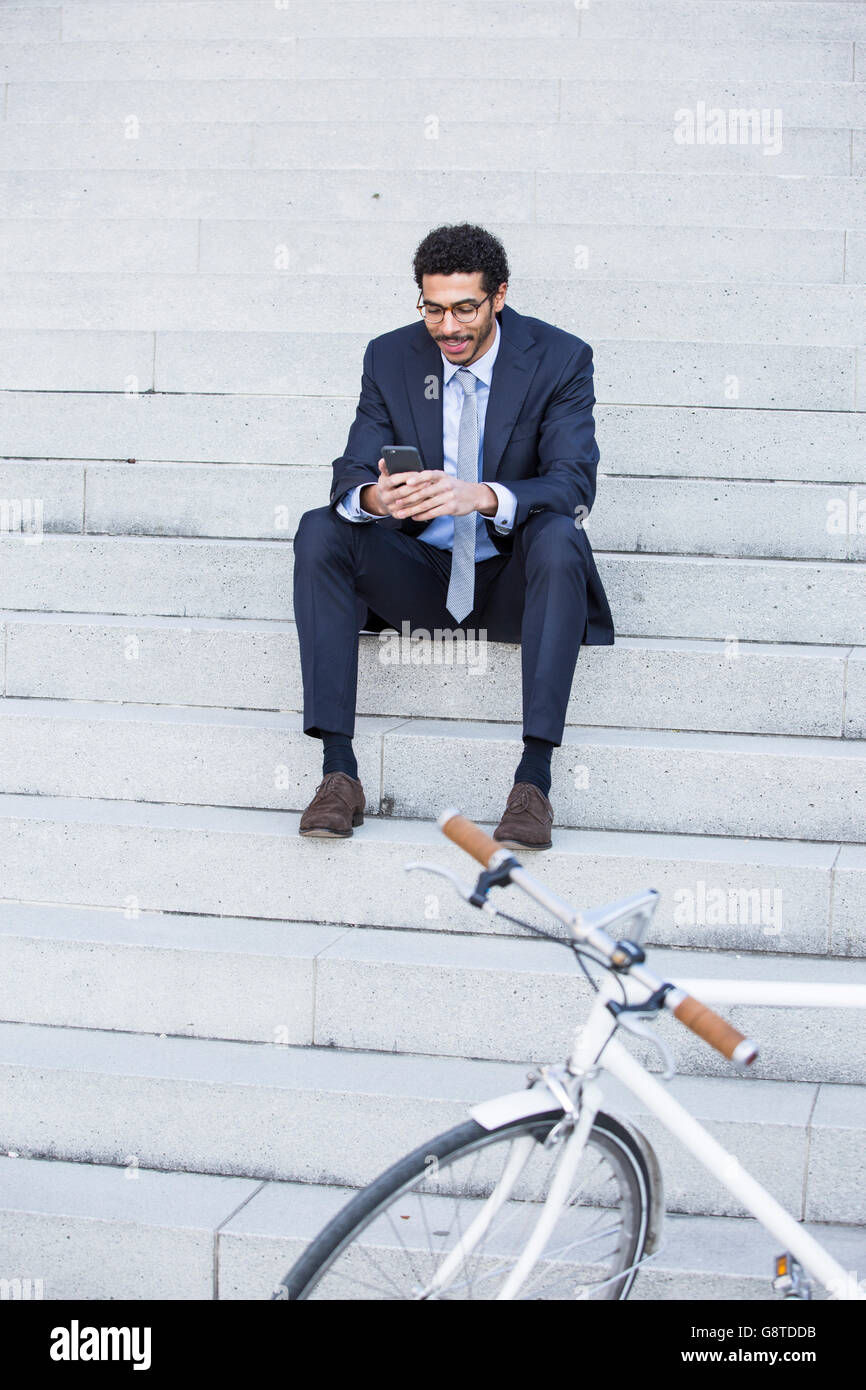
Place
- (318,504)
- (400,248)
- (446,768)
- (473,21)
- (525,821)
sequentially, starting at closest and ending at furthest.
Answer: (525,821) < (446,768) < (318,504) < (400,248) < (473,21)

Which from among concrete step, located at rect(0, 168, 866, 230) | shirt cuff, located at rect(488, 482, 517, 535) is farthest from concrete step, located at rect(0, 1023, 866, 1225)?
concrete step, located at rect(0, 168, 866, 230)

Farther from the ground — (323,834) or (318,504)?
(318,504)

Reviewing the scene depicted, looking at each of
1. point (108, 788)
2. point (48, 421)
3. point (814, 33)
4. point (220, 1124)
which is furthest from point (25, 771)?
point (814, 33)

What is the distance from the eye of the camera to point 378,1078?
109 inches

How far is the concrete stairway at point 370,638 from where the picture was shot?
273 cm

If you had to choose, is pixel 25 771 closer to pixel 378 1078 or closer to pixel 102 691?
pixel 102 691

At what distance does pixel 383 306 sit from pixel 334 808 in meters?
2.32

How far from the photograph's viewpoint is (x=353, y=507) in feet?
10.8

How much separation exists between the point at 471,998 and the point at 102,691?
1459 mm

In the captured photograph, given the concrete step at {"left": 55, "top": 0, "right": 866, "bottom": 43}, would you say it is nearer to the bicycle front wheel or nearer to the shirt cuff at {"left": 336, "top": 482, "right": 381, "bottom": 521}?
the shirt cuff at {"left": 336, "top": 482, "right": 381, "bottom": 521}

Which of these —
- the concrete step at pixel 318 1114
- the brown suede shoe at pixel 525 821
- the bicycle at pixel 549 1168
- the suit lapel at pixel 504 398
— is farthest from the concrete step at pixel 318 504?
the bicycle at pixel 549 1168

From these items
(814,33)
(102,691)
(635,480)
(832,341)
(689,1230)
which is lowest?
(689,1230)

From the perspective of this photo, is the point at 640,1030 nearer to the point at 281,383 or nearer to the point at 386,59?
the point at 281,383

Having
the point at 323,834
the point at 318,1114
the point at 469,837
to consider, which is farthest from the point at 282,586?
the point at 469,837
